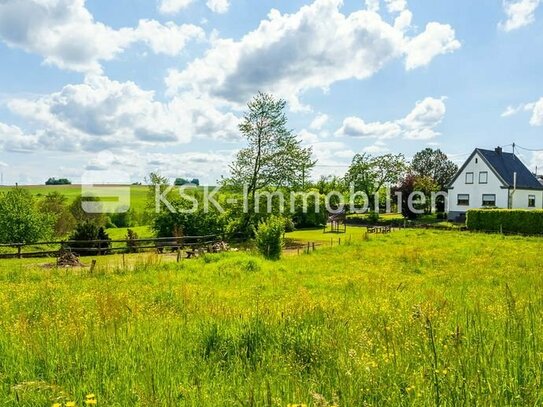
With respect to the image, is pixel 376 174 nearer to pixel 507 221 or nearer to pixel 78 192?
pixel 507 221

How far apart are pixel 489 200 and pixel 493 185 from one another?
203cm

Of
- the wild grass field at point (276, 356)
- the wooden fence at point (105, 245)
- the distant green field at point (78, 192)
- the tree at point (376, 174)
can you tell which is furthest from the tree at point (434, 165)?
the wild grass field at point (276, 356)

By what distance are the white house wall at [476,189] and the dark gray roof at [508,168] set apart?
2.30ft

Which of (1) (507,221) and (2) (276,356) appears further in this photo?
(1) (507,221)

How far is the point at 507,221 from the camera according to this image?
37188mm

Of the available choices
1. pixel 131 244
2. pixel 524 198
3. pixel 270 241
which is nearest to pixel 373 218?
pixel 524 198

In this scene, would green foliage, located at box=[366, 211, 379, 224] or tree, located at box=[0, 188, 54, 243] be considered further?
green foliage, located at box=[366, 211, 379, 224]

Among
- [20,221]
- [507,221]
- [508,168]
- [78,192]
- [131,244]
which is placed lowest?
[131,244]

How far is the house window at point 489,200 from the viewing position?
48.5 meters

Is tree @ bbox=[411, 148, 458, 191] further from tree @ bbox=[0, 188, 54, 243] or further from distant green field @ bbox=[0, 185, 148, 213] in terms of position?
tree @ bbox=[0, 188, 54, 243]

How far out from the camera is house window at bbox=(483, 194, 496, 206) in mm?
48469

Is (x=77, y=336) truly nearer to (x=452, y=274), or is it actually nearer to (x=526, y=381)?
(x=526, y=381)

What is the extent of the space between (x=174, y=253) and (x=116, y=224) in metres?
50.3

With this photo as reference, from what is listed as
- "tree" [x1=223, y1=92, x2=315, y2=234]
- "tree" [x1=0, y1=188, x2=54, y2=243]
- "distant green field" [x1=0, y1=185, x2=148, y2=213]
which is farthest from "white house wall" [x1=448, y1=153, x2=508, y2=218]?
"tree" [x1=0, y1=188, x2=54, y2=243]
